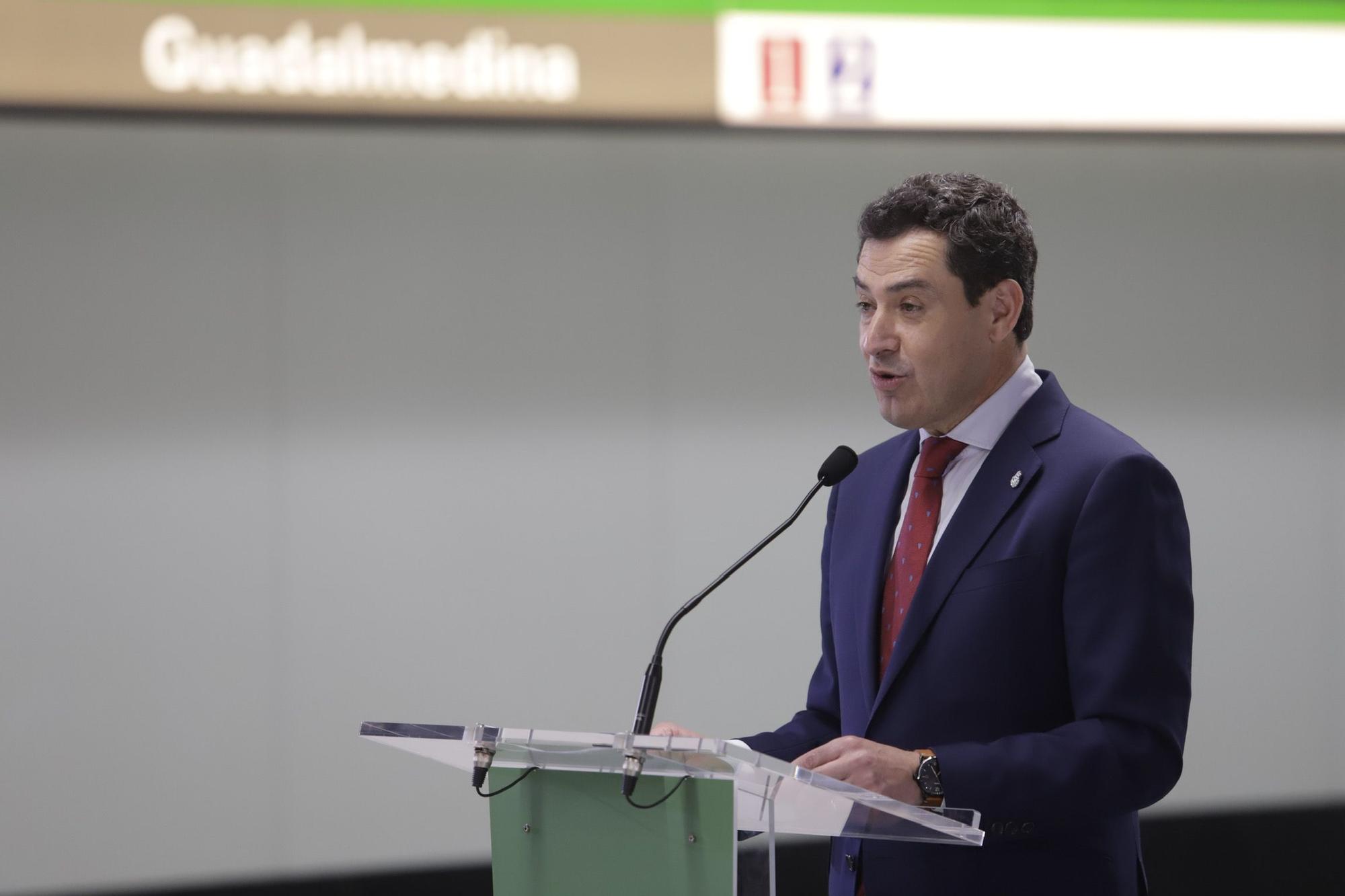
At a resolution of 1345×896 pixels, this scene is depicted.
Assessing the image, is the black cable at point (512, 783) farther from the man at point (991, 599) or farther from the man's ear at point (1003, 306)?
the man's ear at point (1003, 306)

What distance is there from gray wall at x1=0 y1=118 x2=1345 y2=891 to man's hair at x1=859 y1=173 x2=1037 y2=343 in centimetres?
164

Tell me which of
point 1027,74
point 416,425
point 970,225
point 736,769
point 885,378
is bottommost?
point 736,769

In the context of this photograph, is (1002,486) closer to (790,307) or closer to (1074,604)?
(1074,604)

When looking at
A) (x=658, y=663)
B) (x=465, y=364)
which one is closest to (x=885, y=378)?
(x=658, y=663)

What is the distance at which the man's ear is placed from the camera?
182 cm

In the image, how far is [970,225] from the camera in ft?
5.92

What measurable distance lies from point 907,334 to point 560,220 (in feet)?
7.16

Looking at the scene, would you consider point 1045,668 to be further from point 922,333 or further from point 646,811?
point 646,811

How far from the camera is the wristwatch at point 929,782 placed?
150cm

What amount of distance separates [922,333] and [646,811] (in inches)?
29.3

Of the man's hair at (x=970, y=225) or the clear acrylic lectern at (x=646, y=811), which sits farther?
the man's hair at (x=970, y=225)

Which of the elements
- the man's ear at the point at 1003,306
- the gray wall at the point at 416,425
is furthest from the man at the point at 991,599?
the gray wall at the point at 416,425

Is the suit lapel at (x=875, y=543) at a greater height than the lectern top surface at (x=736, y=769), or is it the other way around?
the suit lapel at (x=875, y=543)

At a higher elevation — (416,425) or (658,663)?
(416,425)
